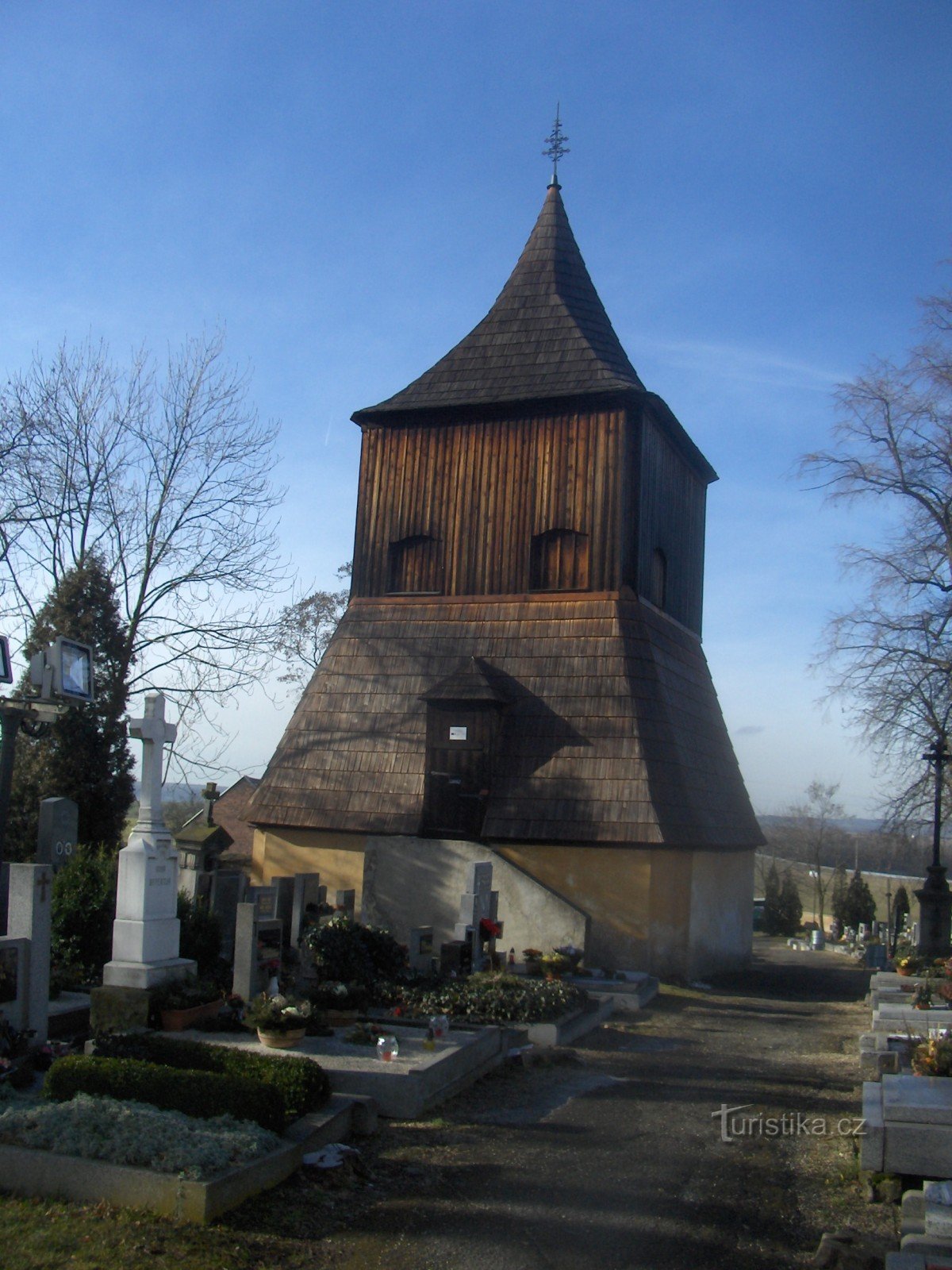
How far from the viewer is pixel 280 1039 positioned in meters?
9.59

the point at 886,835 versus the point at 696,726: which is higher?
the point at 696,726

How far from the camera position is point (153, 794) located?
11.2 meters

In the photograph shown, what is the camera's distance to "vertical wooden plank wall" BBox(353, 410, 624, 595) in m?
20.6

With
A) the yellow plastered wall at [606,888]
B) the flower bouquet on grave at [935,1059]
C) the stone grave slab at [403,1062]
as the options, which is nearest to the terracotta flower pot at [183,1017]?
the stone grave slab at [403,1062]

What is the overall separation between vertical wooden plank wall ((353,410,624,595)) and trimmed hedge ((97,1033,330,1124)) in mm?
13186

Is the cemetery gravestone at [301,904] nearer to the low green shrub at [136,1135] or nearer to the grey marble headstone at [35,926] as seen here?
the grey marble headstone at [35,926]

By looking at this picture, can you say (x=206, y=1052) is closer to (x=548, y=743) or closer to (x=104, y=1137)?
(x=104, y=1137)

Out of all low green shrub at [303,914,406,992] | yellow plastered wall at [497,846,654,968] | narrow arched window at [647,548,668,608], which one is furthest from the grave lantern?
narrow arched window at [647,548,668,608]

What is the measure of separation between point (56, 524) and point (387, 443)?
8.07 metres

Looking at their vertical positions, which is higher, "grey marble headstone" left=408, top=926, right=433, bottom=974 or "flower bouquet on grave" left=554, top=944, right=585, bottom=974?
"grey marble headstone" left=408, top=926, right=433, bottom=974

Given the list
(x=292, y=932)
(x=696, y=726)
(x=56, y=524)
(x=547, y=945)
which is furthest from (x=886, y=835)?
(x=56, y=524)

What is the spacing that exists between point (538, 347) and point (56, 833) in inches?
520

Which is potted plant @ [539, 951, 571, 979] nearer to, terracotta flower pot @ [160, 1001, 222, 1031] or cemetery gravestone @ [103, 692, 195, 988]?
cemetery gravestone @ [103, 692, 195, 988]

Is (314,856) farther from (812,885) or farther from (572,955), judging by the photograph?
(812,885)
